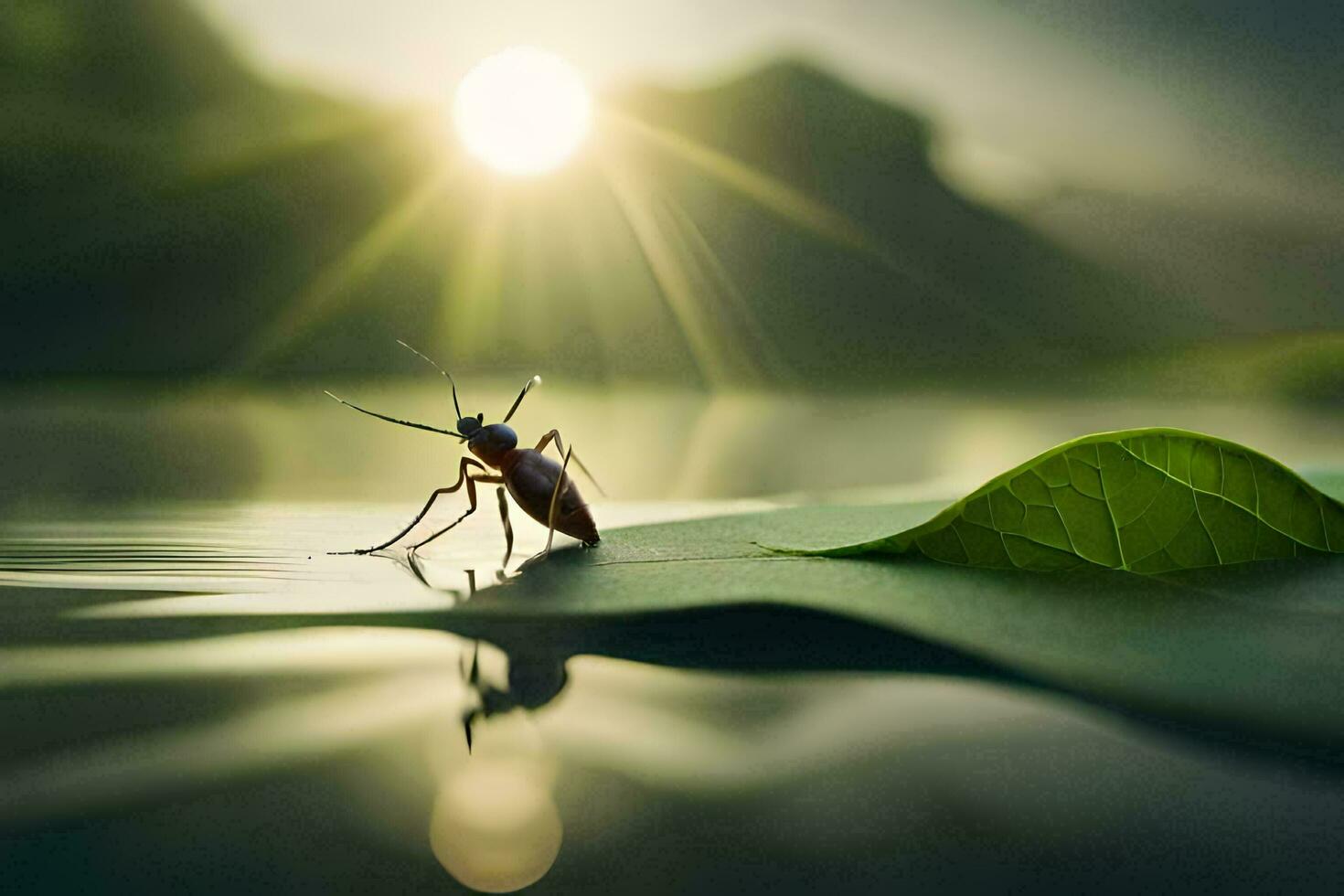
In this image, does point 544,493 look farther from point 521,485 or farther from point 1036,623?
point 1036,623

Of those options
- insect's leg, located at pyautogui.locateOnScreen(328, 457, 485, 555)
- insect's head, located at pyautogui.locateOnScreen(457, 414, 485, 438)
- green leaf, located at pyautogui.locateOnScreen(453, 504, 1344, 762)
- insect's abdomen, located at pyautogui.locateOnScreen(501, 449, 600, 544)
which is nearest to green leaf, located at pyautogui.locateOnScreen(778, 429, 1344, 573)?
green leaf, located at pyautogui.locateOnScreen(453, 504, 1344, 762)

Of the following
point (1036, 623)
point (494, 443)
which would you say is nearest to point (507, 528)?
point (494, 443)

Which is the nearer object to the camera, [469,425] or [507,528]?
[507,528]

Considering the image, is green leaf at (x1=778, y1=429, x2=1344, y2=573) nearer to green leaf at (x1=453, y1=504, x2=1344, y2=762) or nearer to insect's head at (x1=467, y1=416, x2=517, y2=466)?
green leaf at (x1=453, y1=504, x2=1344, y2=762)

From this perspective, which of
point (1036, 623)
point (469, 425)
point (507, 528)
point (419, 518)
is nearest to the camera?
point (1036, 623)

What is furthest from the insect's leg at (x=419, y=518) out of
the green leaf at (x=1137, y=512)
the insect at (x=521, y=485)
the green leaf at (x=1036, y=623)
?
the green leaf at (x=1137, y=512)

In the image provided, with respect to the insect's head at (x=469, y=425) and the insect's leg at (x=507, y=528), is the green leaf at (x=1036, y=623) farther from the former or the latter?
the insect's head at (x=469, y=425)

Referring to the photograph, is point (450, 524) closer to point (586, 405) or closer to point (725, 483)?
point (725, 483)
